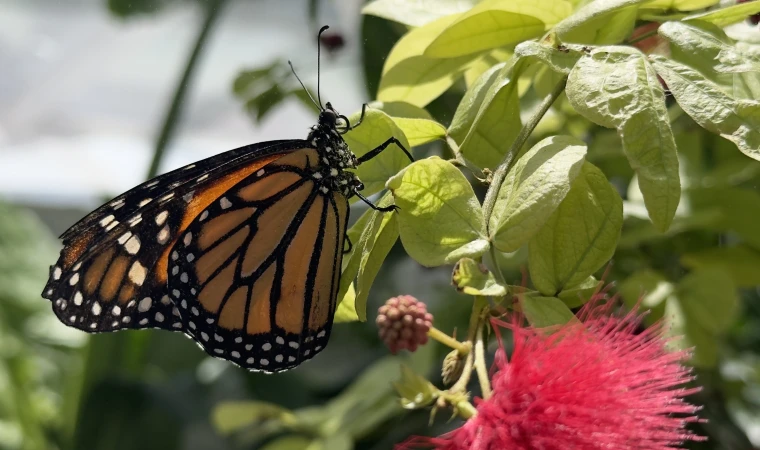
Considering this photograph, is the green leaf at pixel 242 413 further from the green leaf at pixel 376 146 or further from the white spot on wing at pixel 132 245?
the green leaf at pixel 376 146

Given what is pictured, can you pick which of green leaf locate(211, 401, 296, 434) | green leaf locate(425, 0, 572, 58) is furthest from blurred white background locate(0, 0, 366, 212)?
green leaf locate(425, 0, 572, 58)

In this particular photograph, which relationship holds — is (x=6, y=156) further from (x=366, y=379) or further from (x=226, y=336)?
(x=226, y=336)

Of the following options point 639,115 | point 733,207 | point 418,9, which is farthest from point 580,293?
point 733,207

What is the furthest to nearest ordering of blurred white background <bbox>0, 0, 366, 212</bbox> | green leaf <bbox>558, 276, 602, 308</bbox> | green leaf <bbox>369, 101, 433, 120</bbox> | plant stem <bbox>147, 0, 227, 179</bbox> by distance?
blurred white background <bbox>0, 0, 366, 212</bbox> < plant stem <bbox>147, 0, 227, 179</bbox> < green leaf <bbox>369, 101, 433, 120</bbox> < green leaf <bbox>558, 276, 602, 308</bbox>

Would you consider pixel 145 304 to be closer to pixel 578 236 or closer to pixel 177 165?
pixel 578 236

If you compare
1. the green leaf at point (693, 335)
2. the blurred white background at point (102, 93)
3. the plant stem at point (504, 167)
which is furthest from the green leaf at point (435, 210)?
the blurred white background at point (102, 93)

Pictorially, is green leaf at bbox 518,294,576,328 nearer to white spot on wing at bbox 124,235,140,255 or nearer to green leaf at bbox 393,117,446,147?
green leaf at bbox 393,117,446,147

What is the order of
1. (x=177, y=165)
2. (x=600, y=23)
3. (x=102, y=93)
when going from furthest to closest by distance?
(x=102, y=93) → (x=177, y=165) → (x=600, y=23)
